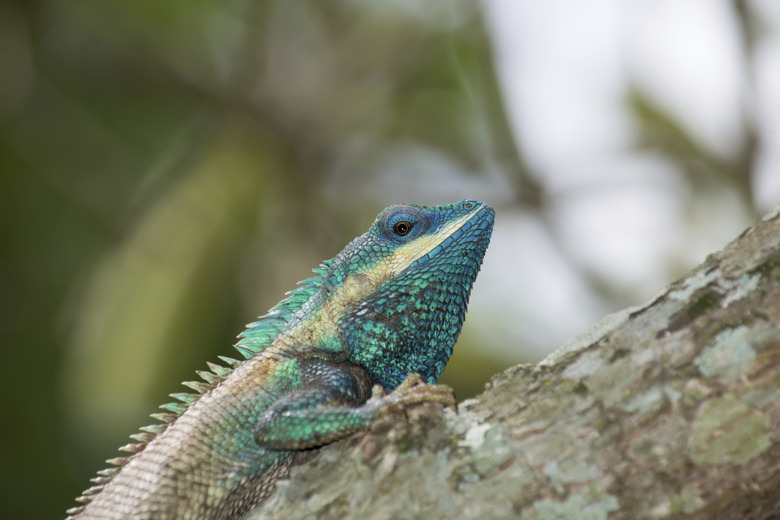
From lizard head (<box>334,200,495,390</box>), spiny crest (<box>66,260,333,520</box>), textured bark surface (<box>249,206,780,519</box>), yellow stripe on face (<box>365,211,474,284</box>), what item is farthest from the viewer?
yellow stripe on face (<box>365,211,474,284</box>)

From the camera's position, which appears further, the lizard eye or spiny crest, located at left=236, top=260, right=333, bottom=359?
the lizard eye

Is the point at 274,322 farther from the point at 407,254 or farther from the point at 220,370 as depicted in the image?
the point at 407,254

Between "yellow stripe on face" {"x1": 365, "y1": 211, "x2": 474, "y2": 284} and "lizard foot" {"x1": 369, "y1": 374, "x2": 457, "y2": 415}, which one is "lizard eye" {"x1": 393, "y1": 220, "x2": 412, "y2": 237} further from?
"lizard foot" {"x1": 369, "y1": 374, "x2": 457, "y2": 415}

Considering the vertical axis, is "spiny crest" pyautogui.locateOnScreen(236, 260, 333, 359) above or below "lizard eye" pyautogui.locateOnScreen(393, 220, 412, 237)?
below

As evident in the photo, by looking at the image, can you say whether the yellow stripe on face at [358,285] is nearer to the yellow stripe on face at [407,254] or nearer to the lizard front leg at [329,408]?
the yellow stripe on face at [407,254]

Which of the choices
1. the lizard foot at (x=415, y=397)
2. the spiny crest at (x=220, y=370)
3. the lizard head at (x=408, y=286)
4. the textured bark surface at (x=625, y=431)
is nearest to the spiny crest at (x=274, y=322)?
the spiny crest at (x=220, y=370)

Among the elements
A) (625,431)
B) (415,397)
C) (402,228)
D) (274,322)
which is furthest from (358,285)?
(625,431)

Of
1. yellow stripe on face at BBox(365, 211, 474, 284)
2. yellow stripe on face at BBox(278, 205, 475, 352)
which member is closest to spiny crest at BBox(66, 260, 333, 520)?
yellow stripe on face at BBox(278, 205, 475, 352)
